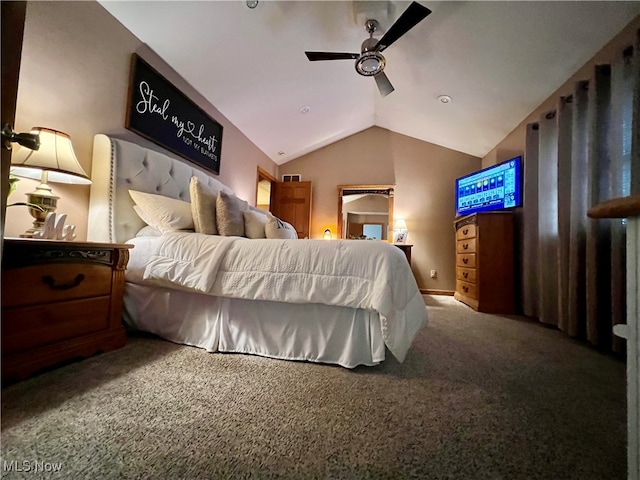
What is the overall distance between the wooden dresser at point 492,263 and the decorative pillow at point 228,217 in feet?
8.49

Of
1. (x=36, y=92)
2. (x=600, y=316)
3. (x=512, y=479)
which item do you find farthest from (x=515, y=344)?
(x=36, y=92)

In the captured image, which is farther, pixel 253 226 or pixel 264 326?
pixel 253 226

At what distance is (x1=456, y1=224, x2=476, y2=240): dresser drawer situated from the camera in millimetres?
3037

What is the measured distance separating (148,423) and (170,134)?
7.50 feet

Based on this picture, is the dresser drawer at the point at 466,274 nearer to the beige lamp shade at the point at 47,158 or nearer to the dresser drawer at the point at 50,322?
the dresser drawer at the point at 50,322

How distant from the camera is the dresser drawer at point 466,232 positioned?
3.04 m

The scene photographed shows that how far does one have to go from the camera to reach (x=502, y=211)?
120 inches

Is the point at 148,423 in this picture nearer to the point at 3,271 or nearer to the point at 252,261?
the point at 252,261

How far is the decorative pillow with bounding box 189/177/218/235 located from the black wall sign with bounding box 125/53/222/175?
811 mm

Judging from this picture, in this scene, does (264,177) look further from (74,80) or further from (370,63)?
(74,80)

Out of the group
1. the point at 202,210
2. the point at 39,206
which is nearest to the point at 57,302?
the point at 39,206

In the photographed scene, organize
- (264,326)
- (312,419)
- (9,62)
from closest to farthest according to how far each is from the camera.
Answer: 1. (9,62)
2. (312,419)
3. (264,326)

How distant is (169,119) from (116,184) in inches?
35.0

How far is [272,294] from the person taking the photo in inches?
52.1
